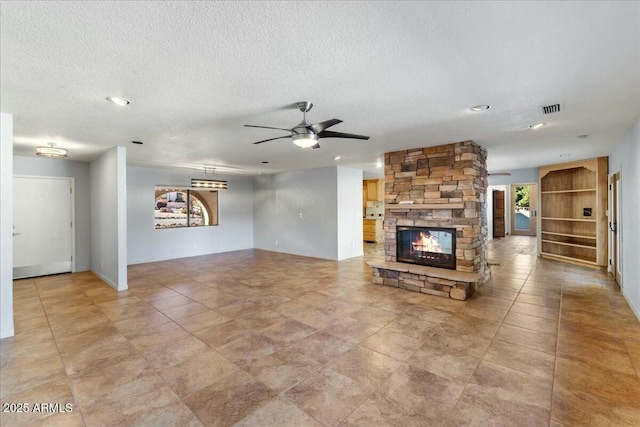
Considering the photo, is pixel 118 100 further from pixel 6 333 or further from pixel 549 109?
pixel 549 109

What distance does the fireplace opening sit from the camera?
4.98 m

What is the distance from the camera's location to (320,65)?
2221mm

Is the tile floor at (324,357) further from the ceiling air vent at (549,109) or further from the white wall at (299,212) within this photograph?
the white wall at (299,212)

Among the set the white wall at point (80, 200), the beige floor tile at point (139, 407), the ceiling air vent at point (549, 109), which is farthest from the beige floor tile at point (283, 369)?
the white wall at point (80, 200)

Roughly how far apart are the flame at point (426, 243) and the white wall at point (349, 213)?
2792 mm

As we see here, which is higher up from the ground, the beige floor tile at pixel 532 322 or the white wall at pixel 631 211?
the white wall at pixel 631 211

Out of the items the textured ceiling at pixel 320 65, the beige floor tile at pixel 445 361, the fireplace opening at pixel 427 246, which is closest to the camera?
the textured ceiling at pixel 320 65

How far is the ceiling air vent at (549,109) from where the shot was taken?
311 cm

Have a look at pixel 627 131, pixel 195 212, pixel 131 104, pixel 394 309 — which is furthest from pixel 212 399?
pixel 195 212

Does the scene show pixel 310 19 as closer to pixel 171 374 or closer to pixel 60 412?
pixel 171 374

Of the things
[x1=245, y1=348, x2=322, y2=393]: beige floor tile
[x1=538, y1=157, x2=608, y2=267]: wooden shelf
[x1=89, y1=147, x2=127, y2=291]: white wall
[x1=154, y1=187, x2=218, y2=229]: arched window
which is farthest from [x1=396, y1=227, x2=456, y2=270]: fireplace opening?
[x1=154, y1=187, x2=218, y2=229]: arched window

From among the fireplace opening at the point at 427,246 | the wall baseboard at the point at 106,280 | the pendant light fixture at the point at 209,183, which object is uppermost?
the pendant light fixture at the point at 209,183

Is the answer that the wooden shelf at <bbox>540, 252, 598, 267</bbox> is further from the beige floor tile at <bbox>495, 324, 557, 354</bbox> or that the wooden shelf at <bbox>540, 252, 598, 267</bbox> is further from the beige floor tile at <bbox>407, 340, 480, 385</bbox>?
the beige floor tile at <bbox>407, 340, 480, 385</bbox>

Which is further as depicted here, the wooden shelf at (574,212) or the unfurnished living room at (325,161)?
the wooden shelf at (574,212)
